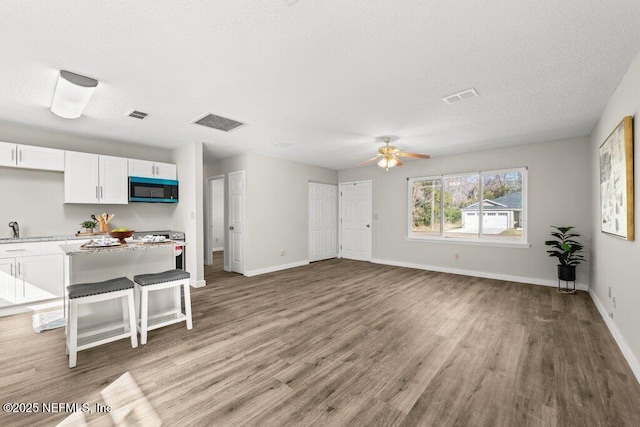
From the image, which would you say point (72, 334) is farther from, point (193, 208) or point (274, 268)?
point (274, 268)

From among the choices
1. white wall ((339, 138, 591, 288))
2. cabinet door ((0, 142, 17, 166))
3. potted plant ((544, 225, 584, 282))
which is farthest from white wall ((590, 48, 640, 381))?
cabinet door ((0, 142, 17, 166))

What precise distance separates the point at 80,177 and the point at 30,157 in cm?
58

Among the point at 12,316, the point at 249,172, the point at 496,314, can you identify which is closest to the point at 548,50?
the point at 496,314

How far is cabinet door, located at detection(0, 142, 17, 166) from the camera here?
3674mm

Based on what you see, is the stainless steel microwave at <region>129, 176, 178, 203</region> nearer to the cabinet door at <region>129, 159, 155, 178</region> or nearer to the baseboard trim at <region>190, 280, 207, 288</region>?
the cabinet door at <region>129, 159, 155, 178</region>

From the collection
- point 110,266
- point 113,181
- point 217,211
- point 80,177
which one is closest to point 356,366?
point 110,266

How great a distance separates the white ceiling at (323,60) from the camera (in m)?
1.75

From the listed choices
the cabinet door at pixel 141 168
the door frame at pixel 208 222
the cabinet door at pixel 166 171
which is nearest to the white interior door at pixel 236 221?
the door frame at pixel 208 222

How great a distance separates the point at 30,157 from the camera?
3.88 meters

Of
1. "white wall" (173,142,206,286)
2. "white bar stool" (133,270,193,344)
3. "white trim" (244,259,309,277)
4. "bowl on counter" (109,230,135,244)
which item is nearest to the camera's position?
"white bar stool" (133,270,193,344)

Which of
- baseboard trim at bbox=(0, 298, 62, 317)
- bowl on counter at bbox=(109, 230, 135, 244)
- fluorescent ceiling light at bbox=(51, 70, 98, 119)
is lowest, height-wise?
baseboard trim at bbox=(0, 298, 62, 317)

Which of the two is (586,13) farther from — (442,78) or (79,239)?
(79,239)

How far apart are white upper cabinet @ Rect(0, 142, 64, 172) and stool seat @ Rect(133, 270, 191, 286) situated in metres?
2.70

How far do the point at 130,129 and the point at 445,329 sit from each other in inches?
198
